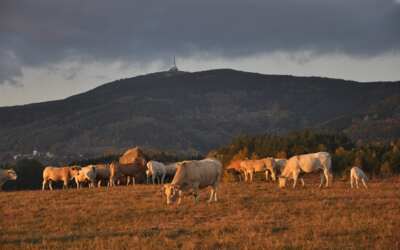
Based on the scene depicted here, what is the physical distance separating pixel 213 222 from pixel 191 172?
5676mm

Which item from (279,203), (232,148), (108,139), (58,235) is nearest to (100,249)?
(58,235)

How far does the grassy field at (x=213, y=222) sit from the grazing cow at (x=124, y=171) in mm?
11435

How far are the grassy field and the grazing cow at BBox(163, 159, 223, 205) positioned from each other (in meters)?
0.54

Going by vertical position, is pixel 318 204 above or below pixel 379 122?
below

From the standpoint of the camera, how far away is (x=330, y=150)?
60.8 meters

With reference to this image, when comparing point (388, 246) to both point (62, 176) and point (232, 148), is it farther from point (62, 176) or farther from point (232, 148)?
point (232, 148)

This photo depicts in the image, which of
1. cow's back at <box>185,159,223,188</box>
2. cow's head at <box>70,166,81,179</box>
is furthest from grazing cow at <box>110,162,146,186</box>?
cow's back at <box>185,159,223,188</box>

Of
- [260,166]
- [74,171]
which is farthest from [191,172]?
[74,171]

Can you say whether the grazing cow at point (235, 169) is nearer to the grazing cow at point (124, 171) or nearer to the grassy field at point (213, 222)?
the grazing cow at point (124, 171)

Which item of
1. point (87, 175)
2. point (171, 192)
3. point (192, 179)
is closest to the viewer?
point (171, 192)

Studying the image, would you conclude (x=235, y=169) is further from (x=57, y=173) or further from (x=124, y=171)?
(x=57, y=173)

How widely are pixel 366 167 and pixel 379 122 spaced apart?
8984cm

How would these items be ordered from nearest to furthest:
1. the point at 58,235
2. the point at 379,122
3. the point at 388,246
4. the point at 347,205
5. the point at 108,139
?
1. the point at 388,246
2. the point at 58,235
3. the point at 347,205
4. the point at 379,122
5. the point at 108,139

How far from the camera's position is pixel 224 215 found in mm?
19391
